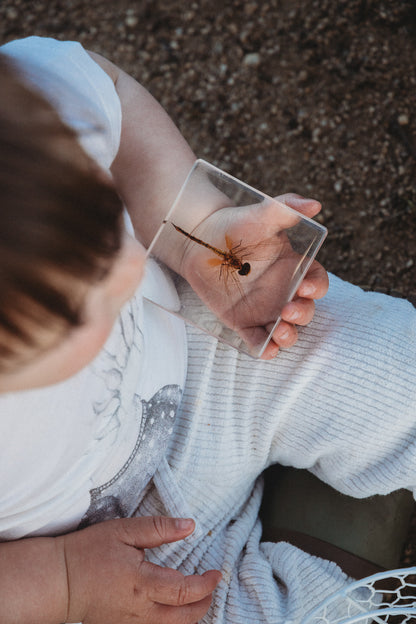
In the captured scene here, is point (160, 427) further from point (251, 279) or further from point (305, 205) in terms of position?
point (305, 205)

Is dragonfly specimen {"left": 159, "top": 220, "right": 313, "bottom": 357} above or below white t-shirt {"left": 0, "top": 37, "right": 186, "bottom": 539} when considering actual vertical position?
above

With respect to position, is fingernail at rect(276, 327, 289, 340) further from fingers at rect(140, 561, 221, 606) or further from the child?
fingers at rect(140, 561, 221, 606)

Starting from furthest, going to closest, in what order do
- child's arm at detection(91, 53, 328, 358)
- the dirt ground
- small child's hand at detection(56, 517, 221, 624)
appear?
the dirt ground < child's arm at detection(91, 53, 328, 358) < small child's hand at detection(56, 517, 221, 624)

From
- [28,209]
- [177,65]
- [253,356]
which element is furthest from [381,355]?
[177,65]

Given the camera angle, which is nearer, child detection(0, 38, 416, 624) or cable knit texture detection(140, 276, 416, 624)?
child detection(0, 38, 416, 624)

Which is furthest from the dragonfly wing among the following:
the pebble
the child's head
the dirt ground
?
the pebble

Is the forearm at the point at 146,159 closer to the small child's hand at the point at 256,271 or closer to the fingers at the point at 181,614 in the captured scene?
the small child's hand at the point at 256,271

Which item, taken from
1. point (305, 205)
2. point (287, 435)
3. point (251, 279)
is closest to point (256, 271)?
point (251, 279)

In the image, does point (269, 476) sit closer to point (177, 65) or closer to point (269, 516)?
point (269, 516)

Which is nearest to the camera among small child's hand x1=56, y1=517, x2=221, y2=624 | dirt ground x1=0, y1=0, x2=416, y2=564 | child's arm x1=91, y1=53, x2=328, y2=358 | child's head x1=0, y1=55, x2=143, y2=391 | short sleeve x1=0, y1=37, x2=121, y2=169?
child's head x1=0, y1=55, x2=143, y2=391
